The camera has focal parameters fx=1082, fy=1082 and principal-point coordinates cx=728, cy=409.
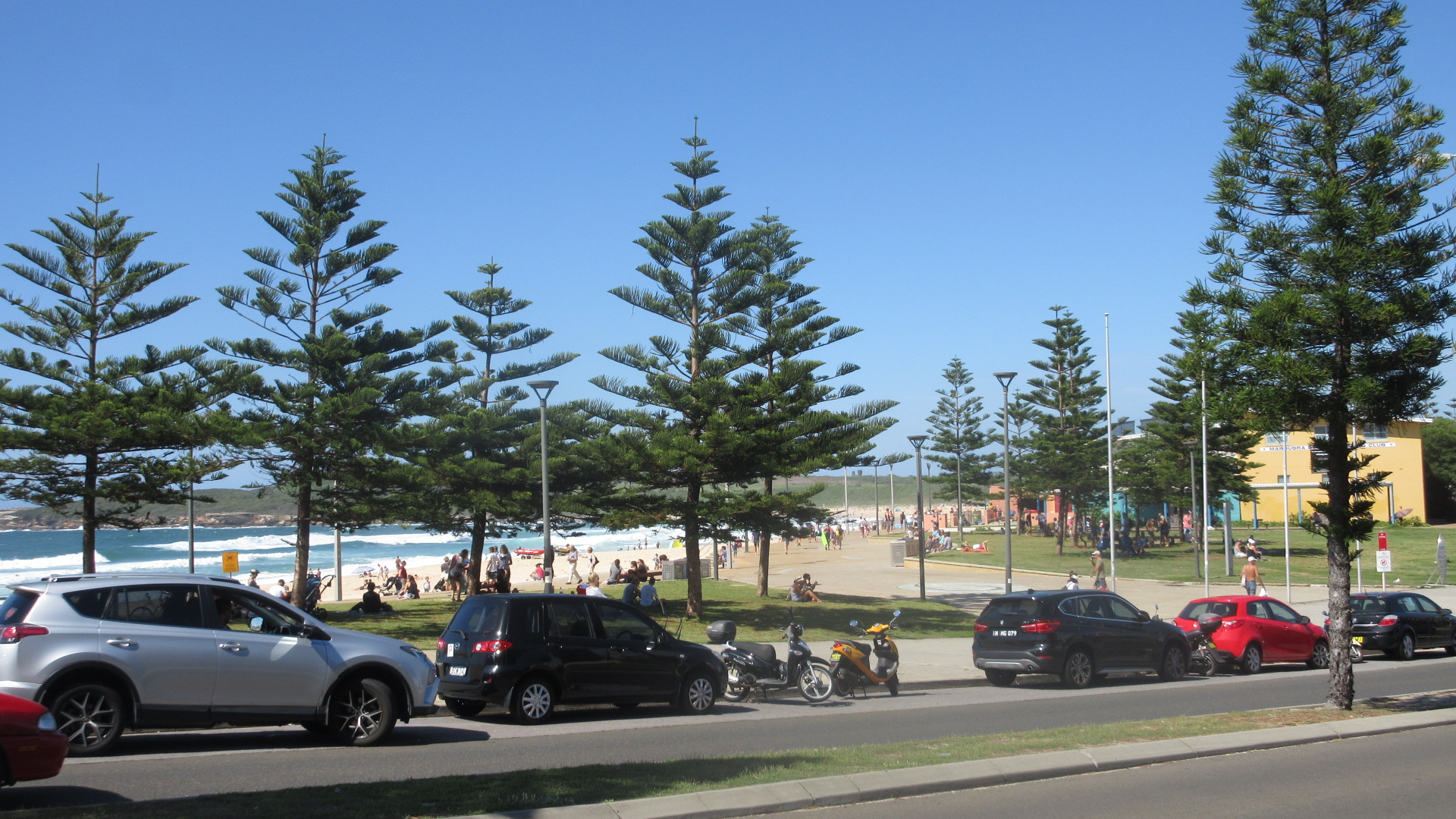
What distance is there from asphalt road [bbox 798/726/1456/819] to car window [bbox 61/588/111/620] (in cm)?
578

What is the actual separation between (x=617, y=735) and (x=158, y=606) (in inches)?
177

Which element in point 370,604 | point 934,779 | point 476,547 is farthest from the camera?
point 476,547

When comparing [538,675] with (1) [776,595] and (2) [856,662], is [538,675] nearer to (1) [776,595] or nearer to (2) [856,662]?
(2) [856,662]

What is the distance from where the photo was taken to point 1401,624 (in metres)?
20.9

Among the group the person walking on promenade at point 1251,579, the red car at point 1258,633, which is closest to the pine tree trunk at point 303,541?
the red car at point 1258,633

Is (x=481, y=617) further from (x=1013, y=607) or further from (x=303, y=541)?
(x=303, y=541)

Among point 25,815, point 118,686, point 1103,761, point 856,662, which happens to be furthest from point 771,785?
point 856,662

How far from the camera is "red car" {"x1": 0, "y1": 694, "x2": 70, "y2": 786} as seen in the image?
251 inches

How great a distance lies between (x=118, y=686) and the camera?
28.5ft

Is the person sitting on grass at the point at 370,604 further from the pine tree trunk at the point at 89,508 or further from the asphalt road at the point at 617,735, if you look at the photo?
the asphalt road at the point at 617,735

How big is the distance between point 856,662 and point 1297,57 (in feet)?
31.2

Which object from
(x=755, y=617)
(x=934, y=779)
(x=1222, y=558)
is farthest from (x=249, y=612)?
(x=1222, y=558)

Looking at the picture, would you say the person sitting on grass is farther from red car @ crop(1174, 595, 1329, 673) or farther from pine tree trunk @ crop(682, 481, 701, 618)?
red car @ crop(1174, 595, 1329, 673)

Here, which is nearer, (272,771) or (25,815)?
(25,815)
